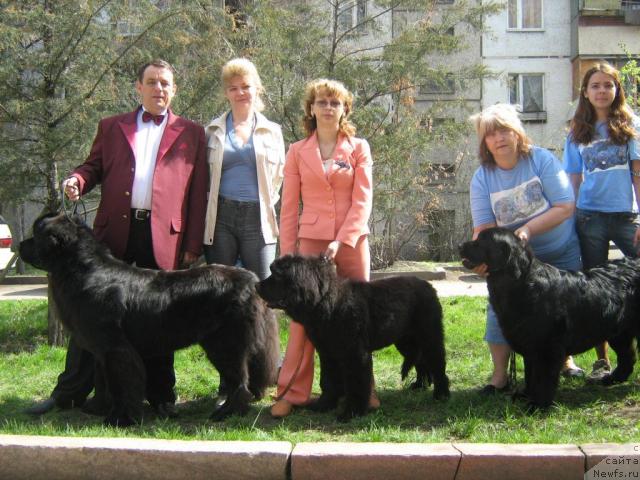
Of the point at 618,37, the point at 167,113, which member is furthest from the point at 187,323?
the point at 618,37

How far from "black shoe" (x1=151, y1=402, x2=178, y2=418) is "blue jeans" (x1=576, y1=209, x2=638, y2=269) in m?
3.43

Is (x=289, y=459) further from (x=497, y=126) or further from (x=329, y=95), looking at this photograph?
(x=497, y=126)

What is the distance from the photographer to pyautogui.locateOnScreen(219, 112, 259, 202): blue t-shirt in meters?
4.86

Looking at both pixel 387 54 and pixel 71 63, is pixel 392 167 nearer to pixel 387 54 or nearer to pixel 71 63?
pixel 387 54

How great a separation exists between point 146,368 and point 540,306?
9.63 ft

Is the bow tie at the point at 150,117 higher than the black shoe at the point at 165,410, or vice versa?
the bow tie at the point at 150,117

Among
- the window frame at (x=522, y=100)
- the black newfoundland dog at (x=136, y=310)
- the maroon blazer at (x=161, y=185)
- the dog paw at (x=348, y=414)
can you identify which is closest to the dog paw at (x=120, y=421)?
the black newfoundland dog at (x=136, y=310)

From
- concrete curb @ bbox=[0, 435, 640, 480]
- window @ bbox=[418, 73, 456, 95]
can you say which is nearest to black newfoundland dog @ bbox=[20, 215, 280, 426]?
concrete curb @ bbox=[0, 435, 640, 480]

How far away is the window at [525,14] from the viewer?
22516 mm

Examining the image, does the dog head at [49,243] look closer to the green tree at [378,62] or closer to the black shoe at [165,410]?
the black shoe at [165,410]

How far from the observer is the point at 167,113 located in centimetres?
489

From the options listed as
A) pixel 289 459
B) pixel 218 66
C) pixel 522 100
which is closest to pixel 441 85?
pixel 218 66

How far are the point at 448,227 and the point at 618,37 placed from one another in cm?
1026

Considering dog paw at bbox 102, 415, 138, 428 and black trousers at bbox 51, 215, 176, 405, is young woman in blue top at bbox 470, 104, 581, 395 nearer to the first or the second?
black trousers at bbox 51, 215, 176, 405
